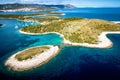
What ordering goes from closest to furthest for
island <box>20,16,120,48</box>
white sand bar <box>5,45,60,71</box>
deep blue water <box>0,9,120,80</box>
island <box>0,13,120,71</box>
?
deep blue water <box>0,9,120,80</box>, white sand bar <box>5,45,60,71</box>, island <box>0,13,120,71</box>, island <box>20,16,120,48</box>

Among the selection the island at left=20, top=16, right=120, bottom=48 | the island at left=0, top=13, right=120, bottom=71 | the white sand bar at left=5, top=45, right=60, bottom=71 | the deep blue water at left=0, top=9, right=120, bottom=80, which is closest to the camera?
the deep blue water at left=0, top=9, right=120, bottom=80

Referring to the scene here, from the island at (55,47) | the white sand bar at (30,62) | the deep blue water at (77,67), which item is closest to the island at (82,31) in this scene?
the island at (55,47)

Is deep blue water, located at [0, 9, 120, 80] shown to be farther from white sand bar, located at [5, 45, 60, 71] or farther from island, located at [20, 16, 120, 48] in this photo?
island, located at [20, 16, 120, 48]

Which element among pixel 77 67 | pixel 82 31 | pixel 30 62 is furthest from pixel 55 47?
pixel 82 31

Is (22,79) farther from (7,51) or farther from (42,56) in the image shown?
(7,51)

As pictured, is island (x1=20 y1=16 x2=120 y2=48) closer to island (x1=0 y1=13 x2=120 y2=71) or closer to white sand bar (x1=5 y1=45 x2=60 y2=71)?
island (x1=0 y1=13 x2=120 y2=71)

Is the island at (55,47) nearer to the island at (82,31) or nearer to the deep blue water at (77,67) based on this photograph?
the island at (82,31)

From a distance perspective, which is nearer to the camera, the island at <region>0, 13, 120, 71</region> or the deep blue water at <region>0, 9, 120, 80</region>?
the deep blue water at <region>0, 9, 120, 80</region>

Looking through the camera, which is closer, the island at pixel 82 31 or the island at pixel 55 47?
the island at pixel 55 47

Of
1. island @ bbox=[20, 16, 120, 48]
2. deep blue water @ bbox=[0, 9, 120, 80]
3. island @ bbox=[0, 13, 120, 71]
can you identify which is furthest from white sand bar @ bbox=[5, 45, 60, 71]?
island @ bbox=[20, 16, 120, 48]

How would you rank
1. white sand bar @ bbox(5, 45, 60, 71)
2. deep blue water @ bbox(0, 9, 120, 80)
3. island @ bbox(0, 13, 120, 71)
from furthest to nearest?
1. island @ bbox(0, 13, 120, 71)
2. white sand bar @ bbox(5, 45, 60, 71)
3. deep blue water @ bbox(0, 9, 120, 80)

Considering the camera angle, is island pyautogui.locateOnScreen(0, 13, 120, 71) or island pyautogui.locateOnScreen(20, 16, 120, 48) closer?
island pyautogui.locateOnScreen(0, 13, 120, 71)
